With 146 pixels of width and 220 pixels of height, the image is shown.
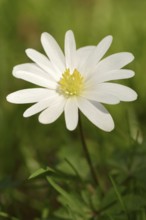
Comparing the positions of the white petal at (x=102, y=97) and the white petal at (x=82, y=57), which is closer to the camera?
the white petal at (x=102, y=97)

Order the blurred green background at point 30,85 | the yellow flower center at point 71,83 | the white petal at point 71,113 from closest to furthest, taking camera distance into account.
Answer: the white petal at point 71,113, the yellow flower center at point 71,83, the blurred green background at point 30,85

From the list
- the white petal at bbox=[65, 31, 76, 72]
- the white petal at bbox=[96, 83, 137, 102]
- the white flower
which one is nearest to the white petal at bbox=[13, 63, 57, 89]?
the white flower

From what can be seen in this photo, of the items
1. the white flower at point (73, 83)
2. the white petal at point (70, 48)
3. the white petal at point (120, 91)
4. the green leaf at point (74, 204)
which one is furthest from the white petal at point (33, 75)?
the green leaf at point (74, 204)

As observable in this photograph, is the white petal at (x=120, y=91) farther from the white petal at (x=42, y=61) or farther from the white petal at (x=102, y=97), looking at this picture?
the white petal at (x=42, y=61)

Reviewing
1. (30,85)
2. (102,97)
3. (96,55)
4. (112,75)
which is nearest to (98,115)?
(102,97)

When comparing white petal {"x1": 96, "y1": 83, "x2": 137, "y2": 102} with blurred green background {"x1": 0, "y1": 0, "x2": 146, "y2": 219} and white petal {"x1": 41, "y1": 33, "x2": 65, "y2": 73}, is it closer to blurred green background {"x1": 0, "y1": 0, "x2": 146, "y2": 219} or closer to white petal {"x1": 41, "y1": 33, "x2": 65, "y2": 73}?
white petal {"x1": 41, "y1": 33, "x2": 65, "y2": 73}

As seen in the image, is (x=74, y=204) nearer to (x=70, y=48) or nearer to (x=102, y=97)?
(x=102, y=97)
